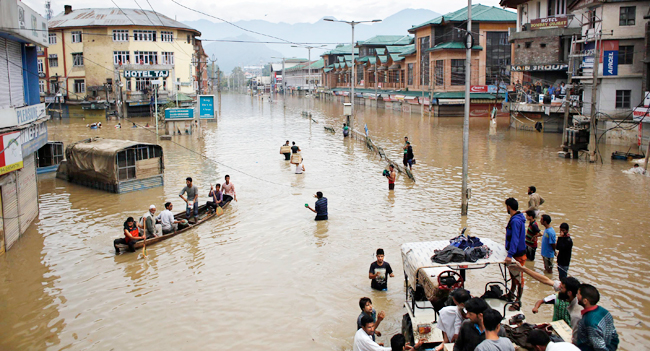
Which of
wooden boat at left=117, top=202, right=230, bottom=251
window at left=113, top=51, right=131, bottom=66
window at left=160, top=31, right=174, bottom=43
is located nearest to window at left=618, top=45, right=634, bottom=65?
wooden boat at left=117, top=202, right=230, bottom=251

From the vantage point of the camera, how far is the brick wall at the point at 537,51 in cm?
4391

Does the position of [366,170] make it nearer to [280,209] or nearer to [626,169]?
[280,209]

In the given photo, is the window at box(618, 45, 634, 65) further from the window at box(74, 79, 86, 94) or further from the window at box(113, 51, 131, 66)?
the window at box(74, 79, 86, 94)

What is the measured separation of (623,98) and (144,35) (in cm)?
5532

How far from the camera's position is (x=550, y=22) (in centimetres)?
4303

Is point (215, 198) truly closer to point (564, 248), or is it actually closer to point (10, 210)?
point (10, 210)

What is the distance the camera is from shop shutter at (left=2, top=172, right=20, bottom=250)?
14008 millimetres

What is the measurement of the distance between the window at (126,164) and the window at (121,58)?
49.2 m

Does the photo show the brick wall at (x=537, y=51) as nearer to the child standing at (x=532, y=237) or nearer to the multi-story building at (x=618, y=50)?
the multi-story building at (x=618, y=50)

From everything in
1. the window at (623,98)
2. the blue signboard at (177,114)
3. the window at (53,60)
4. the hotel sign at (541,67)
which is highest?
the window at (53,60)

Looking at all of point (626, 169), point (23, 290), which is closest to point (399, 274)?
point (23, 290)

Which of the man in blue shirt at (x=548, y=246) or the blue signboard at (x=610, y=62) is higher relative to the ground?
the blue signboard at (x=610, y=62)

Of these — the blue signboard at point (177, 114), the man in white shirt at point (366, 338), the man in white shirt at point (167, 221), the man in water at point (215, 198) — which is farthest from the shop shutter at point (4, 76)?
the blue signboard at point (177, 114)

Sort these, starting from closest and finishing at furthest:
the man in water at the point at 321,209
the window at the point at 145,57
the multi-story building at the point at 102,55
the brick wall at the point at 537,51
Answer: the man in water at the point at 321,209
the brick wall at the point at 537,51
the multi-story building at the point at 102,55
the window at the point at 145,57
